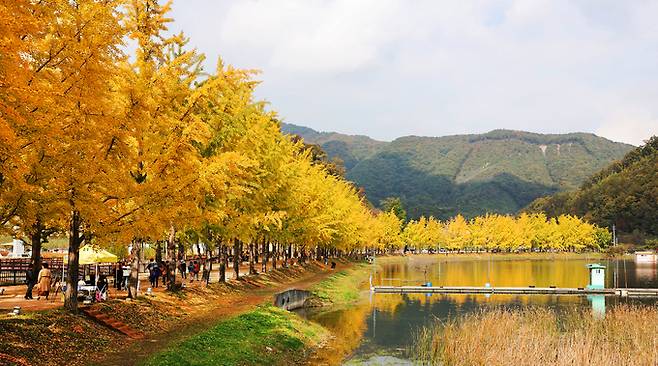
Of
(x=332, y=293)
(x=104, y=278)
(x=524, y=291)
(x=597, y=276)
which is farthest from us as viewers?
(x=597, y=276)

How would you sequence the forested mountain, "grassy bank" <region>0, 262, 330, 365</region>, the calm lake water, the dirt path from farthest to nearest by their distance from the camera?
the forested mountain → the calm lake water → the dirt path → "grassy bank" <region>0, 262, 330, 365</region>

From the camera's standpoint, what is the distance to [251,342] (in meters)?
22.9

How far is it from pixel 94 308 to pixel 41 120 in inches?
417

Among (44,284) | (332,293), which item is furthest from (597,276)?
(44,284)

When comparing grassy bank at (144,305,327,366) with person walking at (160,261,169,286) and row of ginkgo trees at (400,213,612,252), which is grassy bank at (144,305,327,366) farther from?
row of ginkgo trees at (400,213,612,252)

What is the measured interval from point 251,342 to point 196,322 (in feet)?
10.0

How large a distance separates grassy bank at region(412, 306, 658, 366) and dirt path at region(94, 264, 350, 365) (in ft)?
32.4

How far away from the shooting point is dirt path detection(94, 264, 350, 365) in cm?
1728

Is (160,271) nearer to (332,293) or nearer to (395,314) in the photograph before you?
(395,314)

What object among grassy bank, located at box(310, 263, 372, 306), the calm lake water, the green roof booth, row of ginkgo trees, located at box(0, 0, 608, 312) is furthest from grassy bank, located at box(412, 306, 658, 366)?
the green roof booth

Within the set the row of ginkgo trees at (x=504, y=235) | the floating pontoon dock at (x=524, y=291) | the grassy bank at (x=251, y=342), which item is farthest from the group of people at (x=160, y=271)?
the row of ginkgo trees at (x=504, y=235)

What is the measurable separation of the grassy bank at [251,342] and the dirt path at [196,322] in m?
0.53

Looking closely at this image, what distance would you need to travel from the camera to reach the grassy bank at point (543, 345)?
19.6 meters

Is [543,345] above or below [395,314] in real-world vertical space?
above
